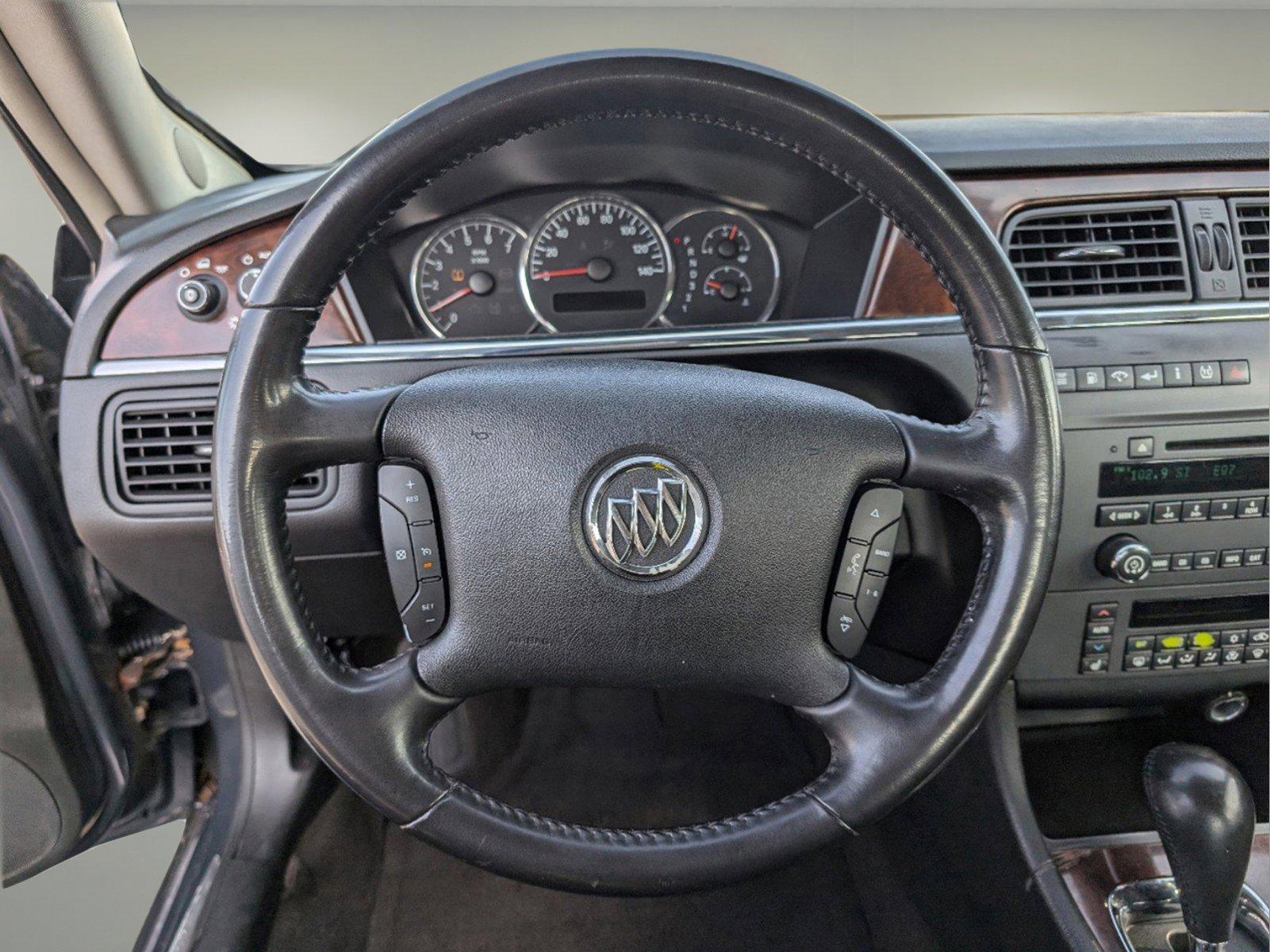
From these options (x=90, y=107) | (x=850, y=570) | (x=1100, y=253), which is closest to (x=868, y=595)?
(x=850, y=570)

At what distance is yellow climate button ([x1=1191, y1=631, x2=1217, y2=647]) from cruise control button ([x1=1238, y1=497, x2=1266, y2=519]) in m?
0.16

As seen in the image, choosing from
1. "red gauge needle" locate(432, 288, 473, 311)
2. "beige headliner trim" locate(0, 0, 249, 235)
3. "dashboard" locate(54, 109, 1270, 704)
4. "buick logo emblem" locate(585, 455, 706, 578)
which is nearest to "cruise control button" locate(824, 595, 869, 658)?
"buick logo emblem" locate(585, 455, 706, 578)

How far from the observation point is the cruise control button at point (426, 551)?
78cm

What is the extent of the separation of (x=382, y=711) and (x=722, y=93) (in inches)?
22.0

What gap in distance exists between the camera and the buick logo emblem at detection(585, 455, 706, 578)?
27.3 inches

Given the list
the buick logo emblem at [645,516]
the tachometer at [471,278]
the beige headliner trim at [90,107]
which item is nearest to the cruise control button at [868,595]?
the buick logo emblem at [645,516]

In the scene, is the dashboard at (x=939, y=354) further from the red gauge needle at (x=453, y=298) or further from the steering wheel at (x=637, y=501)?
the steering wheel at (x=637, y=501)

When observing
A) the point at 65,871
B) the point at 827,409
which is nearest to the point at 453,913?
the point at 65,871

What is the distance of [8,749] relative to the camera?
3.47 ft

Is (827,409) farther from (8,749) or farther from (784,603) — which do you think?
(8,749)

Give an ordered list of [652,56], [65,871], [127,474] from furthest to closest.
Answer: [65,871] → [127,474] → [652,56]

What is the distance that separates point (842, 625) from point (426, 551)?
392 millimetres

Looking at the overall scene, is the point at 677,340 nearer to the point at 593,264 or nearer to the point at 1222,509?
the point at 593,264

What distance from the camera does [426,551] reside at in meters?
0.78
